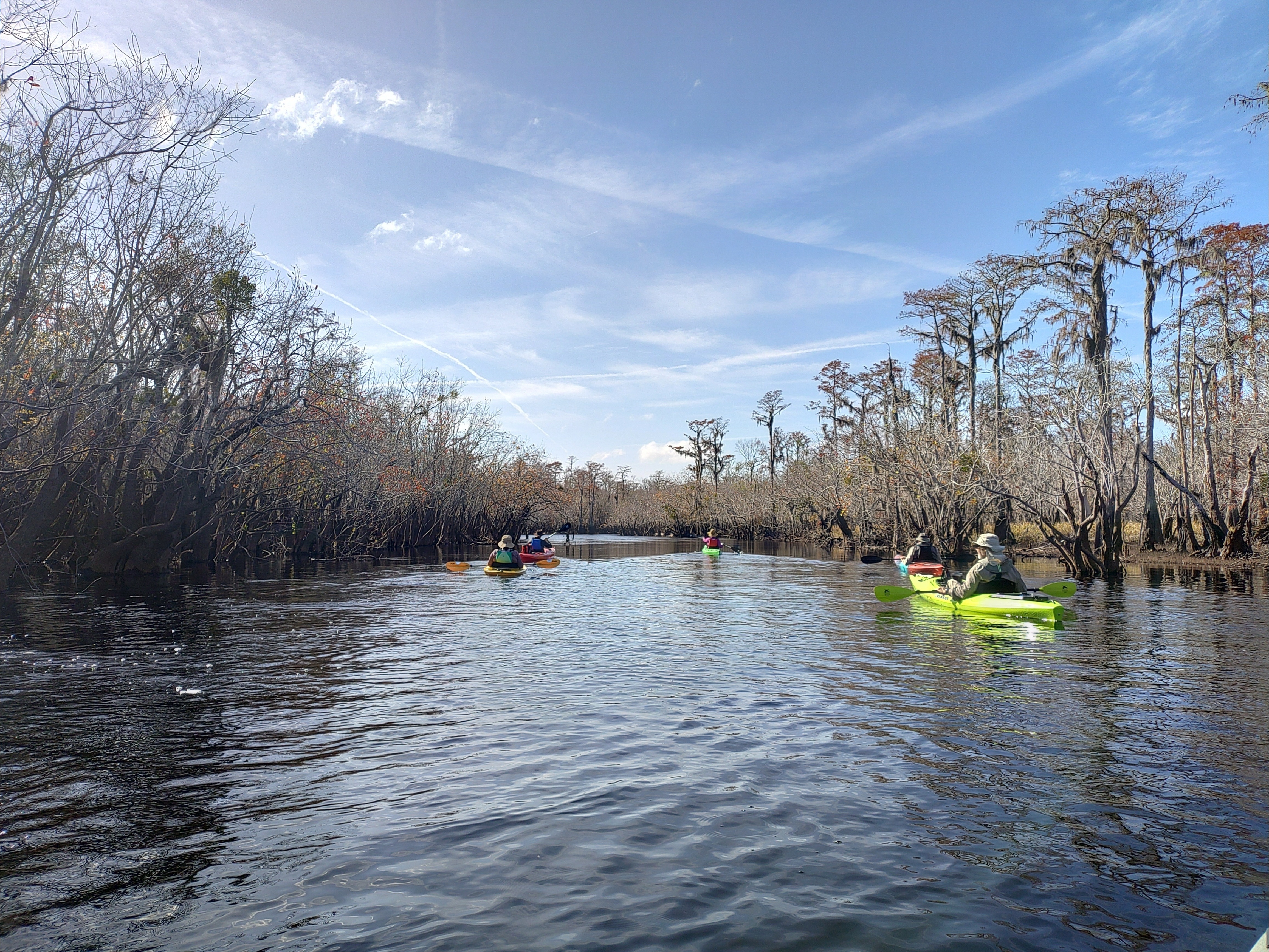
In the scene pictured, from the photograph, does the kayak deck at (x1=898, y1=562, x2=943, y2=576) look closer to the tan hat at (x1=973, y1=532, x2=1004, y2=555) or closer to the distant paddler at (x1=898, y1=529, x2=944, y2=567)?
the distant paddler at (x1=898, y1=529, x2=944, y2=567)

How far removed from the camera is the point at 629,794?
5.94 m

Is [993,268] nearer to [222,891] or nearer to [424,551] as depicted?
[424,551]

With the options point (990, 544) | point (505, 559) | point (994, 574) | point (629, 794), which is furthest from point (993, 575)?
point (505, 559)

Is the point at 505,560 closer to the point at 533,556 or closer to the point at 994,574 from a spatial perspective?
the point at 533,556

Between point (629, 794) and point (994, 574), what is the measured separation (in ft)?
38.6

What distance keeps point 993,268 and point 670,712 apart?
109 ft

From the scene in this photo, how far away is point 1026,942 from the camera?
12.9 feet

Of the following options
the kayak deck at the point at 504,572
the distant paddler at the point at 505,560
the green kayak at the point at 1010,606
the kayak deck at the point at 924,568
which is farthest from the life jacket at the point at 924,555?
the distant paddler at the point at 505,560

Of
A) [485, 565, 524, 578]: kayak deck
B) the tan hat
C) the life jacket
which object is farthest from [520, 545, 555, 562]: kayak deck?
the tan hat

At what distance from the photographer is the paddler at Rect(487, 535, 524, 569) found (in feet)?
82.5

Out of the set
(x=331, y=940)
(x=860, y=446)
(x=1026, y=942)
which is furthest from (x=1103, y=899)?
(x=860, y=446)

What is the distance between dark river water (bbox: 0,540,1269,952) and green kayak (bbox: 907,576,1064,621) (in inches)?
41.7

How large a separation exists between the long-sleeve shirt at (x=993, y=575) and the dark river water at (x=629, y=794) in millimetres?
2325

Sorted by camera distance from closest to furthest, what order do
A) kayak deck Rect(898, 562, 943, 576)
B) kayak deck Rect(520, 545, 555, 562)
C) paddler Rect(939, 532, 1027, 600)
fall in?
paddler Rect(939, 532, 1027, 600) < kayak deck Rect(898, 562, 943, 576) < kayak deck Rect(520, 545, 555, 562)
